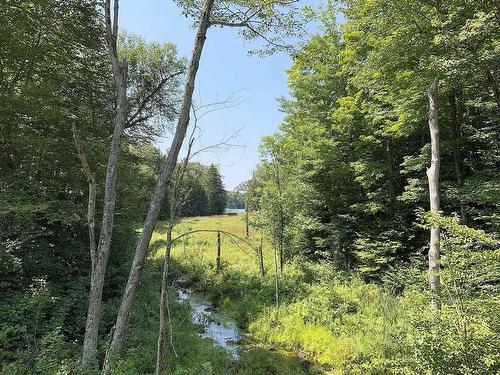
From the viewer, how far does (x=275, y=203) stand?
15.0 m

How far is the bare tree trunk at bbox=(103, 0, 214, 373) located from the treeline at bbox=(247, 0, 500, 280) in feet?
7.13

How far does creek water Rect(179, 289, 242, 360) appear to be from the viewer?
10629 mm

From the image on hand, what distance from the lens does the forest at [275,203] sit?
225 inches

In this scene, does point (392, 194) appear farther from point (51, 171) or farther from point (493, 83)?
point (51, 171)

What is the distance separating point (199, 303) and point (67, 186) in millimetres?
9445

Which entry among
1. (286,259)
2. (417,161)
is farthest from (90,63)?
(286,259)

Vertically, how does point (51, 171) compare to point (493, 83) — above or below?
below

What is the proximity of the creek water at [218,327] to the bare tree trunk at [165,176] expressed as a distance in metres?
5.19

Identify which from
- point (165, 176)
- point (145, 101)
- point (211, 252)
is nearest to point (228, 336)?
point (165, 176)

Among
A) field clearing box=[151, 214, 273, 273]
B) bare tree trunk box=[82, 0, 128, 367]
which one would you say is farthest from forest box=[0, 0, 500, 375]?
field clearing box=[151, 214, 273, 273]

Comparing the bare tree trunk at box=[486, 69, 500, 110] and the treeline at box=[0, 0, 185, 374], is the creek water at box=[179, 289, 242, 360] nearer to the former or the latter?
the treeline at box=[0, 0, 185, 374]

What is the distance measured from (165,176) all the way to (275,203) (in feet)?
31.9

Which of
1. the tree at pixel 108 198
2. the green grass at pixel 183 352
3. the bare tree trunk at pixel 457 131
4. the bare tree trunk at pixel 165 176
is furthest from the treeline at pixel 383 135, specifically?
the green grass at pixel 183 352

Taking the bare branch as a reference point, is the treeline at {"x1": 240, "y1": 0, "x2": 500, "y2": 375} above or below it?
below
